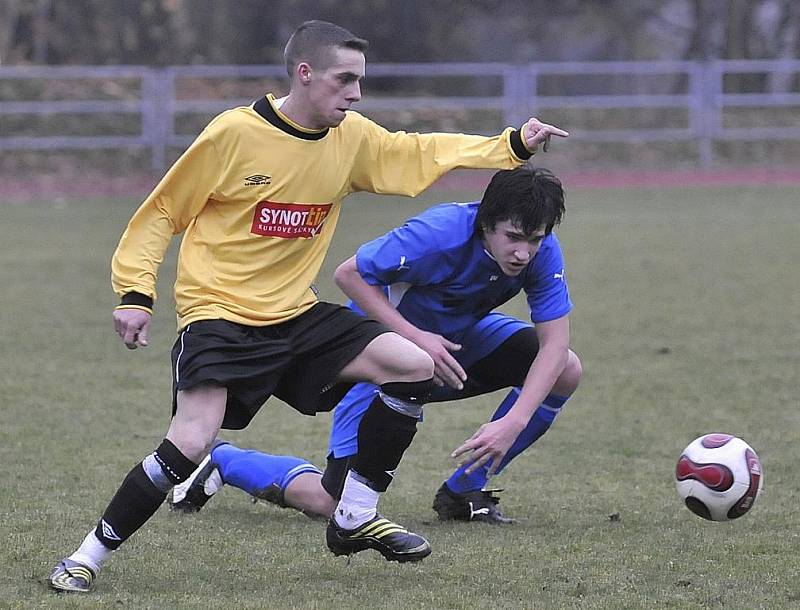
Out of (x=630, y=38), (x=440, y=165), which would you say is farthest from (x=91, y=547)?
(x=630, y=38)

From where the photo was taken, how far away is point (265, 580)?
395 cm

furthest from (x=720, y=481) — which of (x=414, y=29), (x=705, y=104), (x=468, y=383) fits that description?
(x=414, y=29)

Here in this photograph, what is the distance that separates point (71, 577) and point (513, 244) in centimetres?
155

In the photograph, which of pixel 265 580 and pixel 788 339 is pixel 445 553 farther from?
pixel 788 339

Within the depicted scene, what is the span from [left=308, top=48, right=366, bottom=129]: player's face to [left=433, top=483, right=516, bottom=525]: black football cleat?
53.9 inches

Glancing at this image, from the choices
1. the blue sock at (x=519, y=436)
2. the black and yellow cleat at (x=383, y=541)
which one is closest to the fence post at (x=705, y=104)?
the blue sock at (x=519, y=436)

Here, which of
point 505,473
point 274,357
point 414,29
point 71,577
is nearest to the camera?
point 71,577

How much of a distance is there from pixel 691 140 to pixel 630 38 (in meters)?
8.03

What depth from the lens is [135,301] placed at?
12.9 ft

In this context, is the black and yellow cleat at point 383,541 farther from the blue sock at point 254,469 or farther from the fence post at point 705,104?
the fence post at point 705,104

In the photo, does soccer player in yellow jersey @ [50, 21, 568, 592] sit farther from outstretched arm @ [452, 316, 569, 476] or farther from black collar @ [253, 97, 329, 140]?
outstretched arm @ [452, 316, 569, 476]

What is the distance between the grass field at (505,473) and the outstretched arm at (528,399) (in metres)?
0.32

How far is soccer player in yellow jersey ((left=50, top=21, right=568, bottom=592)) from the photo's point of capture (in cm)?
399

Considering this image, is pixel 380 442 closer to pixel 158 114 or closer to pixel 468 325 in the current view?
pixel 468 325
